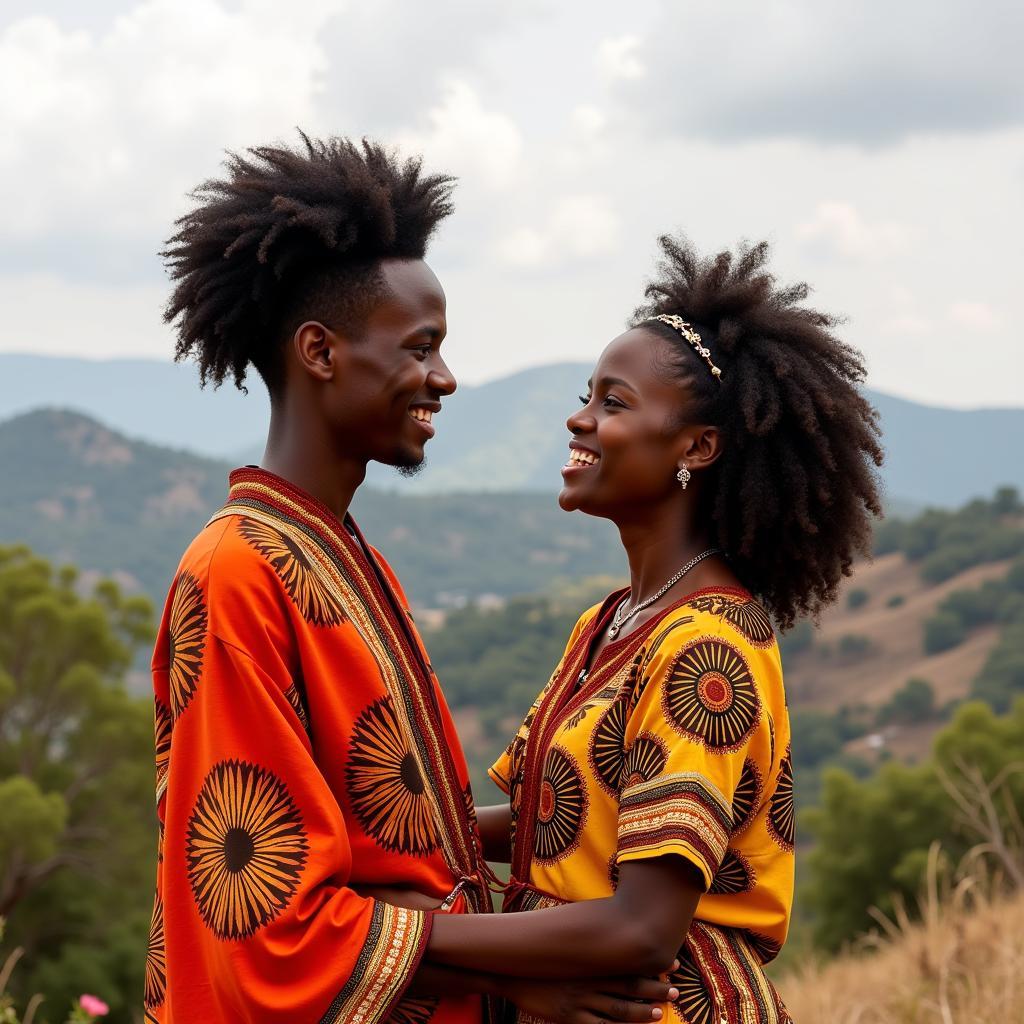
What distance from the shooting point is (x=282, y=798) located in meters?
2.65

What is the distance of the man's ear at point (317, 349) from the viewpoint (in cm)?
303

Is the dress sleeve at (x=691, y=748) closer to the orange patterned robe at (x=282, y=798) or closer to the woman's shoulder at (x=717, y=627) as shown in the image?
the woman's shoulder at (x=717, y=627)

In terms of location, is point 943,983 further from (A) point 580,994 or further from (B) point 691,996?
(A) point 580,994

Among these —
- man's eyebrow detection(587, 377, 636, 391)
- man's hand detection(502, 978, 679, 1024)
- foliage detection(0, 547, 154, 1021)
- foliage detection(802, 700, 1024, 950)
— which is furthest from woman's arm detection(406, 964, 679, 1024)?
foliage detection(802, 700, 1024, 950)

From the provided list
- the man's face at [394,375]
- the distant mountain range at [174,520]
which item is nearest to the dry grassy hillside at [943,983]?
the man's face at [394,375]

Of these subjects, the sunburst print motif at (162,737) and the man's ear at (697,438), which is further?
the man's ear at (697,438)

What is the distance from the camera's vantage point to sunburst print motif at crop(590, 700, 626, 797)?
2959 mm

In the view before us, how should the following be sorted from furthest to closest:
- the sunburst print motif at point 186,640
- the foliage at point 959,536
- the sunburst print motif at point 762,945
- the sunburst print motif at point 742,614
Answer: the foliage at point 959,536, the sunburst print motif at point 762,945, the sunburst print motif at point 742,614, the sunburst print motif at point 186,640

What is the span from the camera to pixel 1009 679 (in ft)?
203

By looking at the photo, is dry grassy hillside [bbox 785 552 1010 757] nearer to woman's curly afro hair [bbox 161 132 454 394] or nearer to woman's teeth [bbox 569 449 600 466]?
woman's teeth [bbox 569 449 600 466]

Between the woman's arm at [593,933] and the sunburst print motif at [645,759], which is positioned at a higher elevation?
the sunburst print motif at [645,759]

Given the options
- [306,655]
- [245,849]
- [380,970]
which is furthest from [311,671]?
[380,970]

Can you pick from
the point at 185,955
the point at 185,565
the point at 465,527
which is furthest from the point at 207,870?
the point at 465,527

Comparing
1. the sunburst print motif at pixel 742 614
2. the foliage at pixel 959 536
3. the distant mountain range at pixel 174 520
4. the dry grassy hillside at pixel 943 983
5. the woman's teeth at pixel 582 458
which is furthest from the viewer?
the distant mountain range at pixel 174 520
